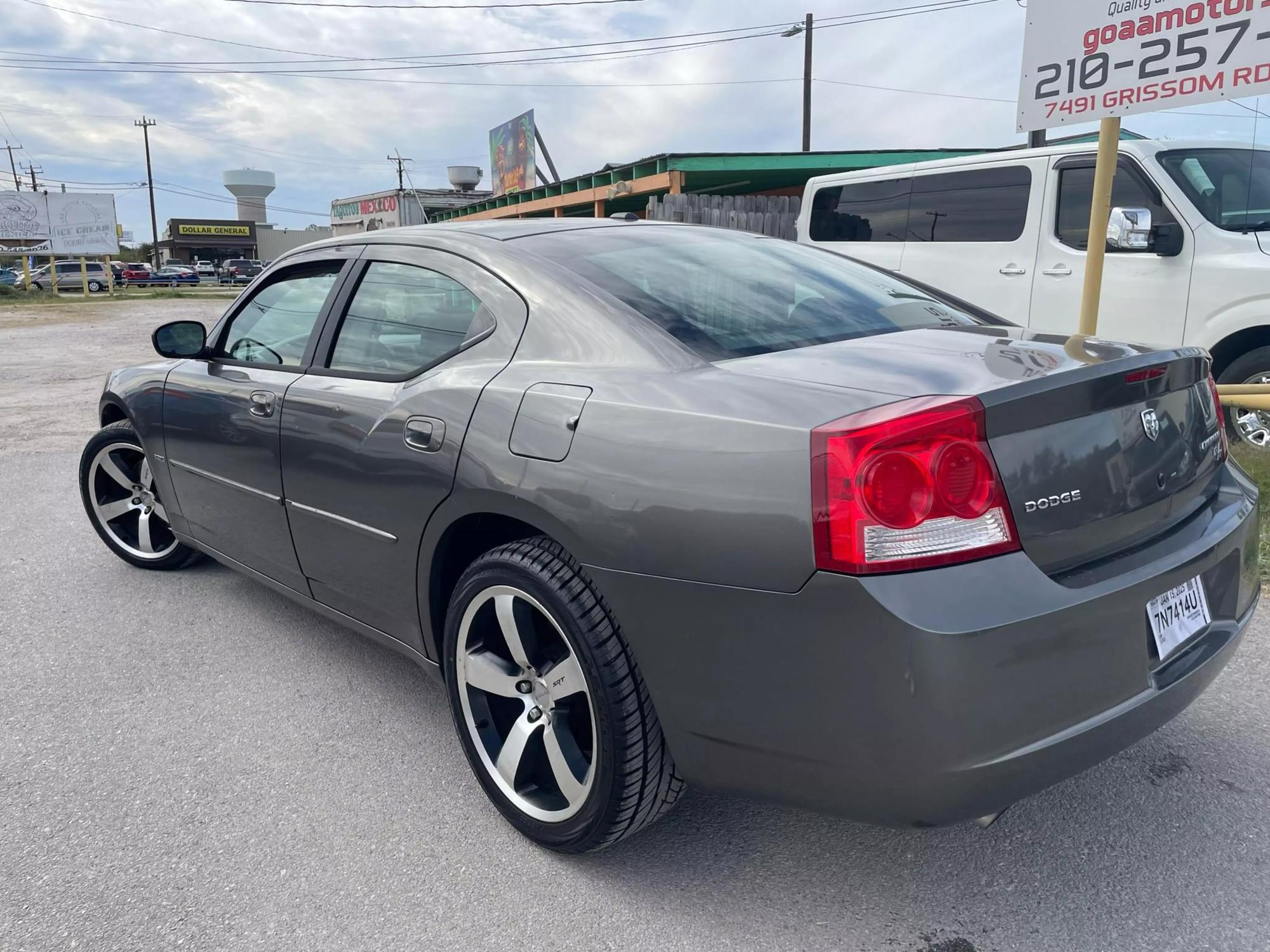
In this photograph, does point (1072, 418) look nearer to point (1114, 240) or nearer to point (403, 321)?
point (403, 321)

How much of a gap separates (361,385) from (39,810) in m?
1.44

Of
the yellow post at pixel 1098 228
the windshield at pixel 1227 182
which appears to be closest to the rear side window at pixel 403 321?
the yellow post at pixel 1098 228

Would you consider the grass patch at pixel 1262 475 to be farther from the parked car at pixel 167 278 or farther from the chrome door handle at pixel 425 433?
the parked car at pixel 167 278

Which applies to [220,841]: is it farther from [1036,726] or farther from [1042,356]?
[1042,356]

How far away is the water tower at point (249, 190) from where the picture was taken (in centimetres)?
9169

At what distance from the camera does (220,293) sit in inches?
1649

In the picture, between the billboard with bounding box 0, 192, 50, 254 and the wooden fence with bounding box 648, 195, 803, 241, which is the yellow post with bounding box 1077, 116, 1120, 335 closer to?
the wooden fence with bounding box 648, 195, 803, 241

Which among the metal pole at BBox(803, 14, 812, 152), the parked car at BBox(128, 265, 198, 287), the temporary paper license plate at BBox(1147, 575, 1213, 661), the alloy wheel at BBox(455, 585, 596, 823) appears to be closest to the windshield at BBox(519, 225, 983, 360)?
the alloy wheel at BBox(455, 585, 596, 823)

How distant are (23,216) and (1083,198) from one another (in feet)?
154

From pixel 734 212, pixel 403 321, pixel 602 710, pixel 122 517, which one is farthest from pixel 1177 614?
pixel 734 212

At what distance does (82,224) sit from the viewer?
4272 cm

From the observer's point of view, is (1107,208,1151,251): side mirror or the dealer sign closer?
the dealer sign

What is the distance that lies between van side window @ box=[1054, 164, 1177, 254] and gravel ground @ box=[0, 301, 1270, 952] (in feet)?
12.2

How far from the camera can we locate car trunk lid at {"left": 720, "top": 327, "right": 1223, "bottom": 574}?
1.82m
